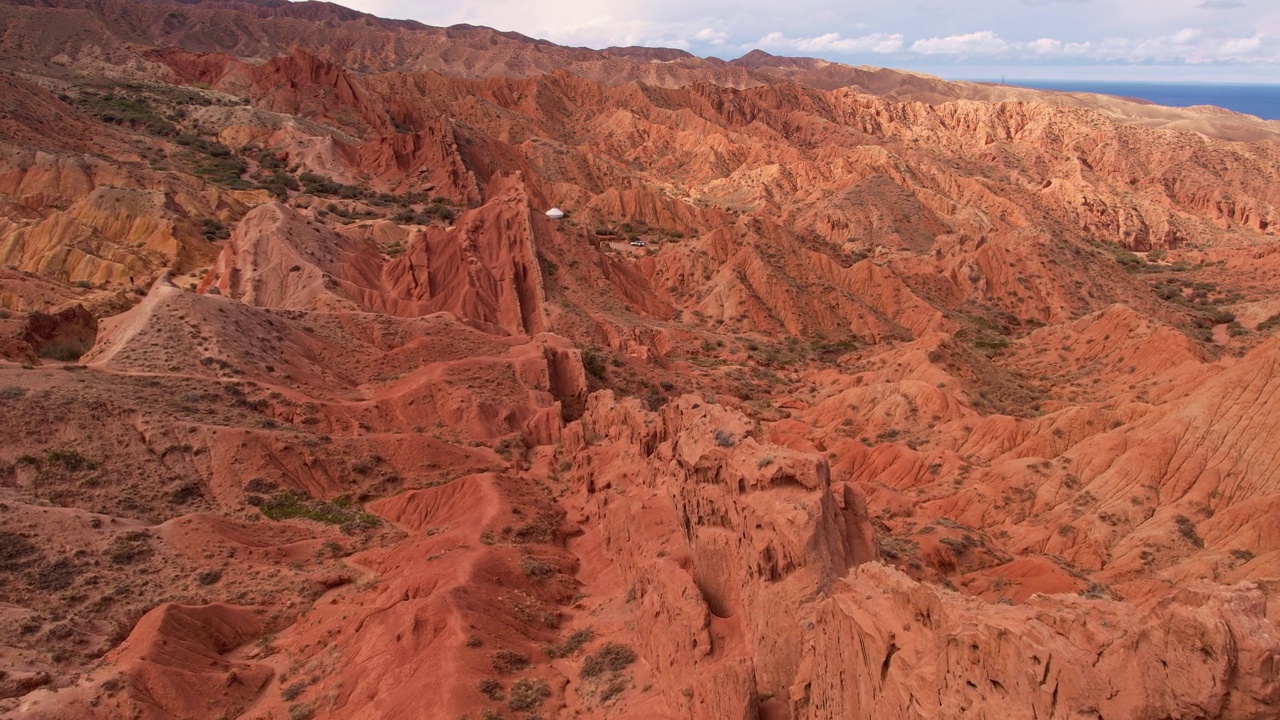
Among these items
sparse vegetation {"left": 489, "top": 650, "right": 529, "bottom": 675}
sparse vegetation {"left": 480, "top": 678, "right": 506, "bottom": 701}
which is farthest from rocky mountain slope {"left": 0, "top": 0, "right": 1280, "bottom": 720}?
sparse vegetation {"left": 489, "top": 650, "right": 529, "bottom": 675}

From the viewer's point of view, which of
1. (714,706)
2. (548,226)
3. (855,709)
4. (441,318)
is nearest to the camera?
(855,709)

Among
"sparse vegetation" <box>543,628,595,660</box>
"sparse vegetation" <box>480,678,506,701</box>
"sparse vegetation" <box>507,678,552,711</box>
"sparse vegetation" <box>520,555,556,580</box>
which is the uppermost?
"sparse vegetation" <box>480,678,506,701</box>

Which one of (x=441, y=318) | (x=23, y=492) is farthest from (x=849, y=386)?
(x=23, y=492)

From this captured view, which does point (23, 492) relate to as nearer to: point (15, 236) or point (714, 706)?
point (714, 706)

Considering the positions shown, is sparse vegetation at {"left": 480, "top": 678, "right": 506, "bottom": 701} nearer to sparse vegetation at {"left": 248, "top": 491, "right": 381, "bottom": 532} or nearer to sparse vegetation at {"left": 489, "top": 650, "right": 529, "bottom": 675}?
sparse vegetation at {"left": 489, "top": 650, "right": 529, "bottom": 675}

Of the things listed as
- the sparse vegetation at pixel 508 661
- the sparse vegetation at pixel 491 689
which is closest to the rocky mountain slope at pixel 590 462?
the sparse vegetation at pixel 491 689

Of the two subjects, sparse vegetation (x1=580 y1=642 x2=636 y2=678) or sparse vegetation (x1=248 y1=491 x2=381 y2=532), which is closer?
sparse vegetation (x1=580 y1=642 x2=636 y2=678)

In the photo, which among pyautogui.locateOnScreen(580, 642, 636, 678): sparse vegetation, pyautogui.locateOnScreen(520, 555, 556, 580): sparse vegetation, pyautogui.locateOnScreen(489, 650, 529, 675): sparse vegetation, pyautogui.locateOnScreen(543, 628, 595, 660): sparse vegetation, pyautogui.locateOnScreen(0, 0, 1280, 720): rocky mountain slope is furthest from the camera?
pyautogui.locateOnScreen(520, 555, 556, 580): sparse vegetation

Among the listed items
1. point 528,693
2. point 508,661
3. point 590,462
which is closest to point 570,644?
point 508,661
